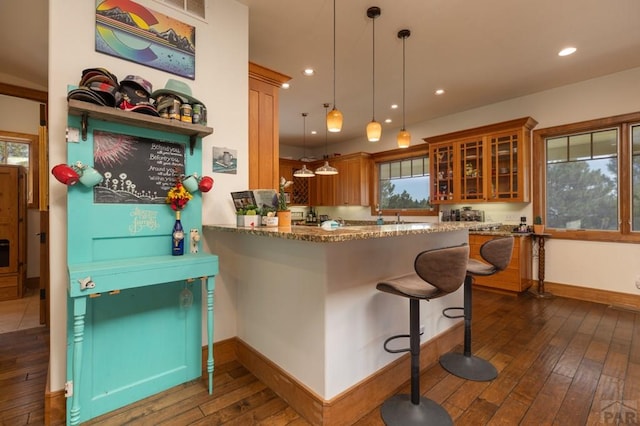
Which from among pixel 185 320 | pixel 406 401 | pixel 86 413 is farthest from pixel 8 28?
pixel 406 401

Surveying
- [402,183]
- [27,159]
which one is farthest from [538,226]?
[27,159]

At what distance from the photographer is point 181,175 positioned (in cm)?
207

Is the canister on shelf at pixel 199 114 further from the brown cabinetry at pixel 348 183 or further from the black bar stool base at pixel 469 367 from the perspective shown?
the brown cabinetry at pixel 348 183

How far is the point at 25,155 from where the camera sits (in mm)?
4340

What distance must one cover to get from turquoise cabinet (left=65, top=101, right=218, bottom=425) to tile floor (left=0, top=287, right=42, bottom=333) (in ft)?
7.06

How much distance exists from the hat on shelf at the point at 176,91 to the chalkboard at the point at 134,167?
304 mm

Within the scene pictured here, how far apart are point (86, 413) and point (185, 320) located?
0.70 metres

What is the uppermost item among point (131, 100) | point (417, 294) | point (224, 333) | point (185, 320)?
point (131, 100)

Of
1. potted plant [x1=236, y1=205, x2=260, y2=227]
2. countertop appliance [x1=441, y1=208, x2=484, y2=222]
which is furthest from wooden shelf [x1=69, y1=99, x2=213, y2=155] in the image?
countertop appliance [x1=441, y1=208, x2=484, y2=222]

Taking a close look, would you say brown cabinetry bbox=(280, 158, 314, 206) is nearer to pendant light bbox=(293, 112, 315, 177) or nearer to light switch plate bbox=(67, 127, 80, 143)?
pendant light bbox=(293, 112, 315, 177)

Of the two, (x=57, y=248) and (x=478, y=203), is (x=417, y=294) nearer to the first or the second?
(x=57, y=248)

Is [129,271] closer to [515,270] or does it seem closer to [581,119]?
[515,270]

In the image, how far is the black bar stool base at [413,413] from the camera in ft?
5.46

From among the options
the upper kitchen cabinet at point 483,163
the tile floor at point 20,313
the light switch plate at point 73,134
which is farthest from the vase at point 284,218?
the upper kitchen cabinet at point 483,163
